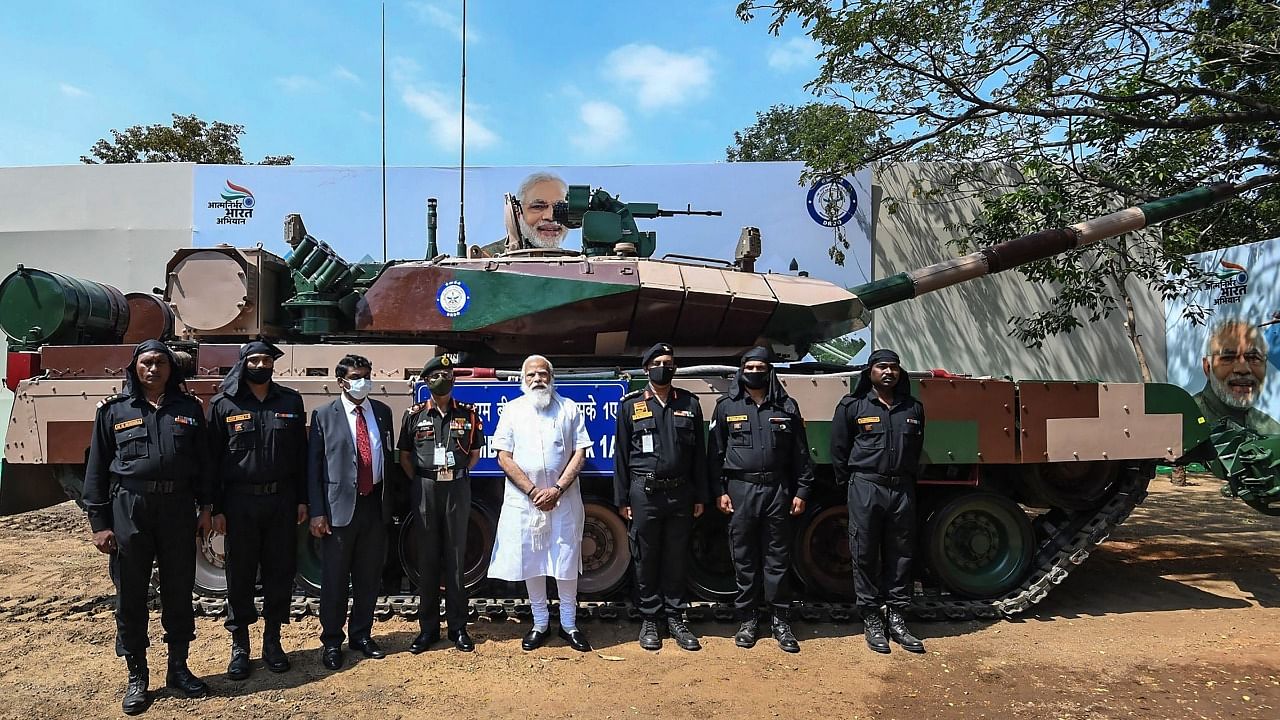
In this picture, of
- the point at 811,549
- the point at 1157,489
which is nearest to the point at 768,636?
the point at 811,549

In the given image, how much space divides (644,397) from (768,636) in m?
1.92

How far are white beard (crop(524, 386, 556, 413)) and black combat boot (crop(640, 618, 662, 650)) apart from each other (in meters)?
1.62

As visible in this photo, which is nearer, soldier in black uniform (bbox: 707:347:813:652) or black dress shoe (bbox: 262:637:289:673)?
black dress shoe (bbox: 262:637:289:673)

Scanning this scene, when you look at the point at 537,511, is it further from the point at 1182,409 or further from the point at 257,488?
the point at 1182,409

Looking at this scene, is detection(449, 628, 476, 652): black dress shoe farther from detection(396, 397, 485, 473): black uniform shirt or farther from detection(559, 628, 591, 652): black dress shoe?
detection(396, 397, 485, 473): black uniform shirt

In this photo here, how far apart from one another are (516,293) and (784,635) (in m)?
3.27

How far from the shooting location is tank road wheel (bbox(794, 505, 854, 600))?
6328 mm

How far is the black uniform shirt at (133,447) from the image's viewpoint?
437 cm

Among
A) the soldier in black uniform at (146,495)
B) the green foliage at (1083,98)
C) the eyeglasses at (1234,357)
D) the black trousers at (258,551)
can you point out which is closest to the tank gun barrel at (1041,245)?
the green foliage at (1083,98)

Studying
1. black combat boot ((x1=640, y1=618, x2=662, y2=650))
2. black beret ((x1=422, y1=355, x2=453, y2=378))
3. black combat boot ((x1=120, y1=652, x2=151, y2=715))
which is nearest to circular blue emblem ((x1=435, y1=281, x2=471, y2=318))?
black beret ((x1=422, y1=355, x2=453, y2=378))

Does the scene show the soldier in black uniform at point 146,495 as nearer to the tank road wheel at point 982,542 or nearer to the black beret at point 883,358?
the black beret at point 883,358

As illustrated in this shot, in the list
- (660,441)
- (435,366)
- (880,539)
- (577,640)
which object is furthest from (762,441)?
(435,366)

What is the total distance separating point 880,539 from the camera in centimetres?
551

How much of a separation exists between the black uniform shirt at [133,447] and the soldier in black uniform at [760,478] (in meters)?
3.20
